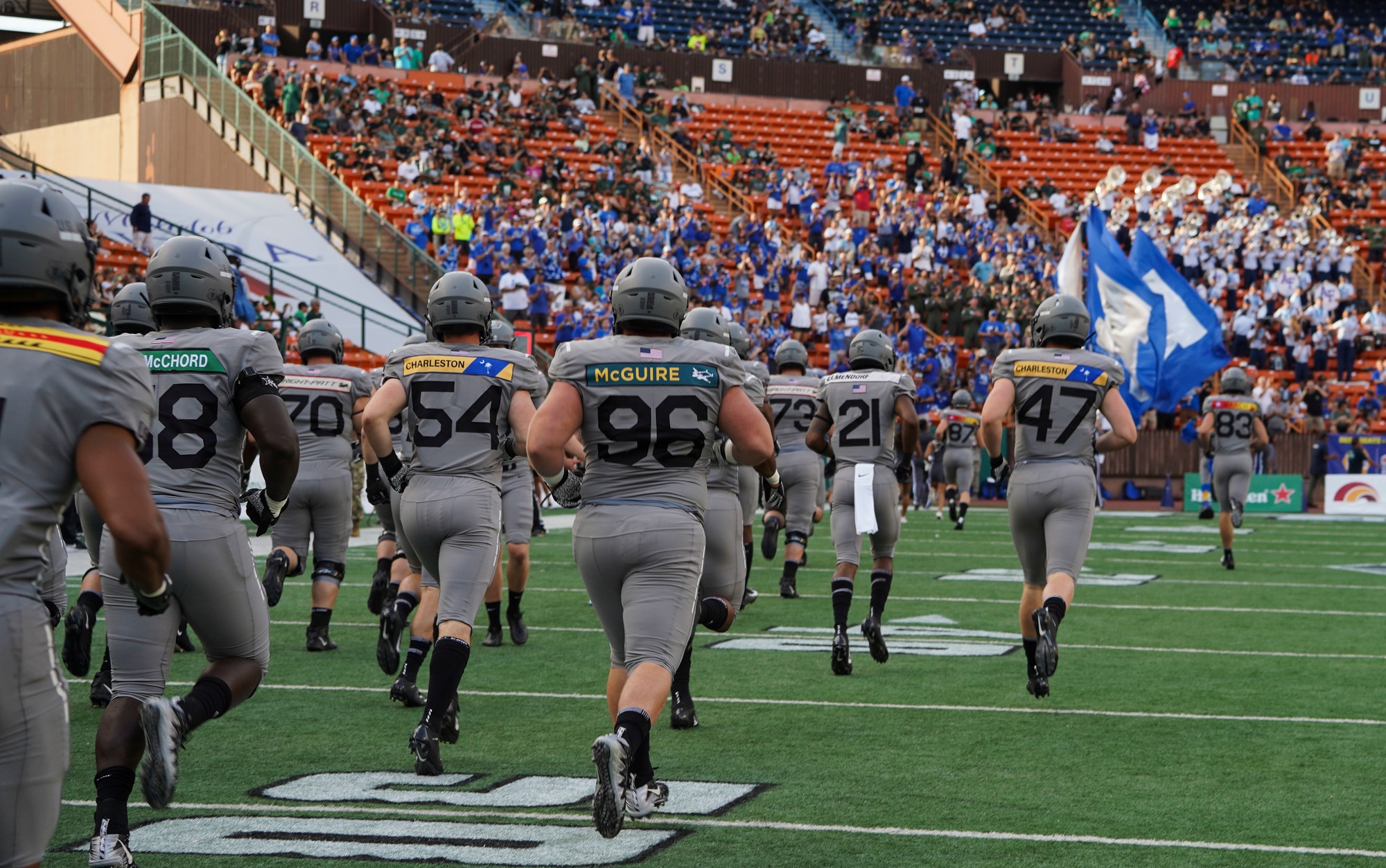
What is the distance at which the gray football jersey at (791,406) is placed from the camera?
40.5 ft

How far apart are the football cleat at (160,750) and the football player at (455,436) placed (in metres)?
2.20

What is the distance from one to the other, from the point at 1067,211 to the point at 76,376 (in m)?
33.3

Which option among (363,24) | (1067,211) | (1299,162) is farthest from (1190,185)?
(363,24)

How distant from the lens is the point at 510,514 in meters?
9.61

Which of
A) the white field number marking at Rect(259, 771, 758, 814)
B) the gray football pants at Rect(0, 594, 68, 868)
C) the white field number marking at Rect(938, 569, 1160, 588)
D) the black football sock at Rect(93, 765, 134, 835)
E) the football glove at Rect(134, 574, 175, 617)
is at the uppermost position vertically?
the football glove at Rect(134, 574, 175, 617)

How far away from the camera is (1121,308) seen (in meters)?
21.0

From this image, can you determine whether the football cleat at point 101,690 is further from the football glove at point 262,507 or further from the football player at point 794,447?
the football player at point 794,447

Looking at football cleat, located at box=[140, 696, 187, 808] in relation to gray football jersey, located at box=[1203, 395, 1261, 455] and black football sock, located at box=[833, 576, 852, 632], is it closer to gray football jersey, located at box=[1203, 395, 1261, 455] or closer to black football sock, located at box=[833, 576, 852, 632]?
black football sock, located at box=[833, 576, 852, 632]

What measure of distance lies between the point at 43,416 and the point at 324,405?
6464 millimetres

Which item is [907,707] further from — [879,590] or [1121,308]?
[1121,308]

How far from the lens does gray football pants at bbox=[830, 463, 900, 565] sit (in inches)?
363

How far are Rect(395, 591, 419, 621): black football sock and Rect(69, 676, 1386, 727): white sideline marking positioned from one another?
0.41 meters

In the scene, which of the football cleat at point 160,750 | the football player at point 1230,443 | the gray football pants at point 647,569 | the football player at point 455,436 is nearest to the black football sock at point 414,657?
the football player at point 455,436

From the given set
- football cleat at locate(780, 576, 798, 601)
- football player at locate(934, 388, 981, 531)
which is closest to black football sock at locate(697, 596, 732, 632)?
football cleat at locate(780, 576, 798, 601)
